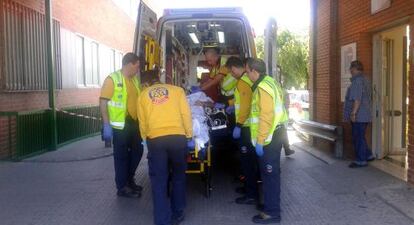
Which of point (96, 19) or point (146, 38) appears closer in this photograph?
point (146, 38)

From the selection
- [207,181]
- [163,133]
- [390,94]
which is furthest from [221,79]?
[390,94]

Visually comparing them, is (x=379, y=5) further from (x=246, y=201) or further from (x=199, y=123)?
(x=246, y=201)

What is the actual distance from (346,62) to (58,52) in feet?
23.4

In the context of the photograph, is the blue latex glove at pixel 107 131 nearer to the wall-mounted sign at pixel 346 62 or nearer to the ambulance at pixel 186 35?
the ambulance at pixel 186 35

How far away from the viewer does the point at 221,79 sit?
26.3ft

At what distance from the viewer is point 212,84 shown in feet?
26.6

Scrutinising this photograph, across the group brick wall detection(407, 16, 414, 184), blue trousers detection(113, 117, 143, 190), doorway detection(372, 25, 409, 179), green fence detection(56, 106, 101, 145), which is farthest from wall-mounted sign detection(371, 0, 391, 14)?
green fence detection(56, 106, 101, 145)

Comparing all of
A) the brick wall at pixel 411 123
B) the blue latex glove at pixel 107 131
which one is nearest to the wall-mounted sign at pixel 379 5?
the brick wall at pixel 411 123

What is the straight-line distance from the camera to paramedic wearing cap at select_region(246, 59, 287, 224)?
5.81 metres

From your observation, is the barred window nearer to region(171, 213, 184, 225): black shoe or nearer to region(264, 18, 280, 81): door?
region(264, 18, 280, 81): door

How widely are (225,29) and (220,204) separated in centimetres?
360

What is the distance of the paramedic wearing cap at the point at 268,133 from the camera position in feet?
19.1

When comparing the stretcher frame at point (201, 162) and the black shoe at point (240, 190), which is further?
the black shoe at point (240, 190)

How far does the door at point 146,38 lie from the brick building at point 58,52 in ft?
11.2
